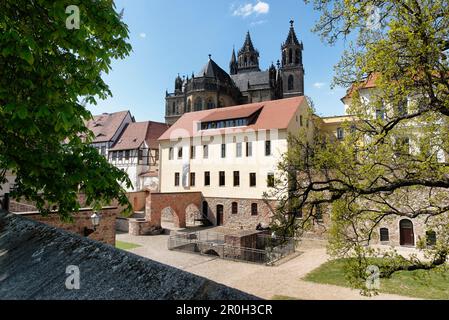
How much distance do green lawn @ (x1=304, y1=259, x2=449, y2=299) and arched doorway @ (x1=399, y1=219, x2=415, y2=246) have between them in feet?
21.2

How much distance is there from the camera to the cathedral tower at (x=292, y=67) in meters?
Result: 63.0

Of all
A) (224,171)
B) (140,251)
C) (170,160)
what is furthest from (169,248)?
(170,160)

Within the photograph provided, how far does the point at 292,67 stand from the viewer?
207 ft

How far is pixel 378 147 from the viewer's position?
7848 mm

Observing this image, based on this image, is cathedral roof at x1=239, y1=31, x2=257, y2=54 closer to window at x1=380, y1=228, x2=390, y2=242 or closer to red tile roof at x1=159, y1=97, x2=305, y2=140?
red tile roof at x1=159, y1=97, x2=305, y2=140

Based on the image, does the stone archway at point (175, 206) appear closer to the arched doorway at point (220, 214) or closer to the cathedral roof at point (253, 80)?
the arched doorway at point (220, 214)

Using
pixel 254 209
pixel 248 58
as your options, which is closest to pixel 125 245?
pixel 254 209

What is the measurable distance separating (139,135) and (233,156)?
64.3 ft

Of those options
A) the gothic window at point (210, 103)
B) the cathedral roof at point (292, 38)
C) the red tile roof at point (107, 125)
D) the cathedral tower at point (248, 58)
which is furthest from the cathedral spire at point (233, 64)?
the red tile roof at point (107, 125)

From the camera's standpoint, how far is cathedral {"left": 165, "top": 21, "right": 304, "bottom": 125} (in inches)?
2138

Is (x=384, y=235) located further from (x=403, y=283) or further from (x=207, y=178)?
(x=207, y=178)

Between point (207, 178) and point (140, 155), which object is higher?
point (140, 155)
